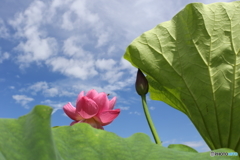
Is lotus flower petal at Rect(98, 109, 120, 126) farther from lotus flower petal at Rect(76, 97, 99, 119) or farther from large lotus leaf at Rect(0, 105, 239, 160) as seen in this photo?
large lotus leaf at Rect(0, 105, 239, 160)

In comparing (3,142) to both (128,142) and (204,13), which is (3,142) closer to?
(128,142)

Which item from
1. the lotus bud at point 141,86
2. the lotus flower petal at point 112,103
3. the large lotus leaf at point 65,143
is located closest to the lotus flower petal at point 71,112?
the lotus flower petal at point 112,103

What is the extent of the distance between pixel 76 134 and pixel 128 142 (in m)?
0.12

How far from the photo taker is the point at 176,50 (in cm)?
114

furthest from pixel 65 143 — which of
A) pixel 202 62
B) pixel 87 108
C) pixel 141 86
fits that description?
pixel 202 62

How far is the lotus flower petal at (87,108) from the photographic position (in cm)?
105

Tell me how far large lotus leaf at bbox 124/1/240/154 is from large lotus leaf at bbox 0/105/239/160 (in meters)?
0.53

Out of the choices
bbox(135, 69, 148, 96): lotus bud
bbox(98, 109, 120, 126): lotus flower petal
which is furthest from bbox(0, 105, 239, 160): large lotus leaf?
bbox(135, 69, 148, 96): lotus bud

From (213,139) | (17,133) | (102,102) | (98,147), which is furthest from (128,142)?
(213,139)

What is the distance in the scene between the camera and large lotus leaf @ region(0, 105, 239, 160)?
1.48 feet

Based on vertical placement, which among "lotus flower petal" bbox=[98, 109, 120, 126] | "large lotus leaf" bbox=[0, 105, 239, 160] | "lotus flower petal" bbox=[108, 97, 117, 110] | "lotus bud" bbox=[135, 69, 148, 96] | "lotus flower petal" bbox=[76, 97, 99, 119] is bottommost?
"large lotus leaf" bbox=[0, 105, 239, 160]

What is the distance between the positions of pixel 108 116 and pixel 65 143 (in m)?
0.49

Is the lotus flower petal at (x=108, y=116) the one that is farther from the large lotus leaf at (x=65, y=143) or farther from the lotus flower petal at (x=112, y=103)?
the large lotus leaf at (x=65, y=143)

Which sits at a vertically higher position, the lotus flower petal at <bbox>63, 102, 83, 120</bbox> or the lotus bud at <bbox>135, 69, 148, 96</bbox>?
the lotus bud at <bbox>135, 69, 148, 96</bbox>
